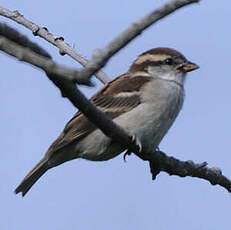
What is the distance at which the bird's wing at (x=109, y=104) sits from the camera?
5.23 metres

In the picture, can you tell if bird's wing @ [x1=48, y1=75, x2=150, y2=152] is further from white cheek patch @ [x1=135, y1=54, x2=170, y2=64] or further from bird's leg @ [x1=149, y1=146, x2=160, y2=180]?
bird's leg @ [x1=149, y1=146, x2=160, y2=180]

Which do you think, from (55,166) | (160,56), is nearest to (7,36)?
(55,166)

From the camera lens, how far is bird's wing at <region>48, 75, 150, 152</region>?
17.2 feet

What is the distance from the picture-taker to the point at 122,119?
5223mm

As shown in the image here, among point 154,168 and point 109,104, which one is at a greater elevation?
point 109,104

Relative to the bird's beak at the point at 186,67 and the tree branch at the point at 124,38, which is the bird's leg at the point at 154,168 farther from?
the tree branch at the point at 124,38

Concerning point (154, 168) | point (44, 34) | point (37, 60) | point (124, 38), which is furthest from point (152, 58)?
point (37, 60)

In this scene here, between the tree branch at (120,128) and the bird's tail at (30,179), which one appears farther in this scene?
the bird's tail at (30,179)

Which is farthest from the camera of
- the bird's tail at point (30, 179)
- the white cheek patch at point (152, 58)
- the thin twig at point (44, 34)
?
the white cheek patch at point (152, 58)

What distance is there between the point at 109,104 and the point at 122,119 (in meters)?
0.26

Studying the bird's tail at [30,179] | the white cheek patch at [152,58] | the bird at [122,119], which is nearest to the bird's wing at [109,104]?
the bird at [122,119]

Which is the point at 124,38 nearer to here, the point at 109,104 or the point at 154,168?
the point at 154,168

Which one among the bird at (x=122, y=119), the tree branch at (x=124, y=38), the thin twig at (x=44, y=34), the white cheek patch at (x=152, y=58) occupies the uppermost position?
the thin twig at (x=44, y=34)

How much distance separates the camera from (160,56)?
5.89m
